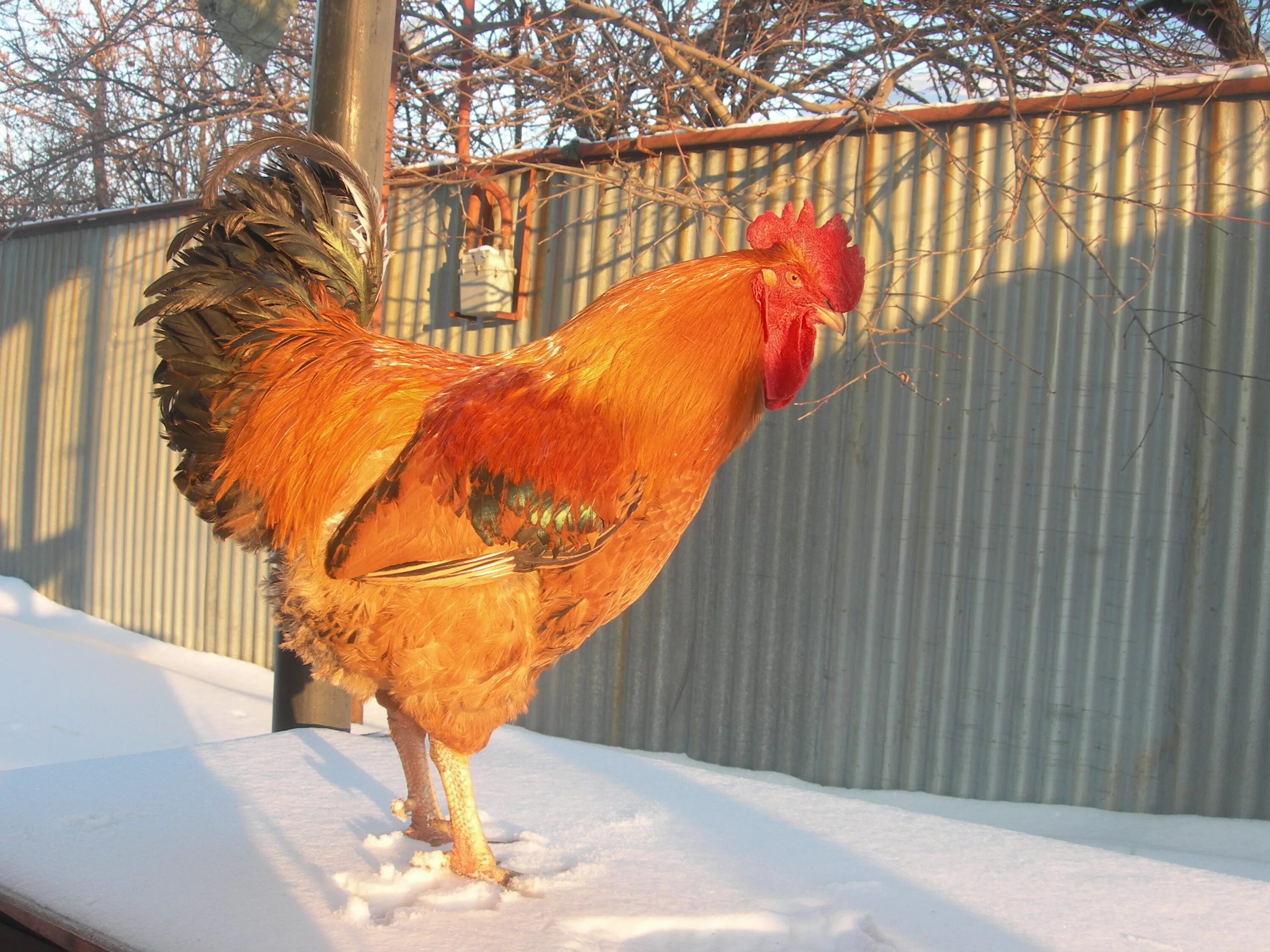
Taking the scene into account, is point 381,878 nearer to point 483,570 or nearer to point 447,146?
point 483,570

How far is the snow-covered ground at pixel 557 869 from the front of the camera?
1.80m

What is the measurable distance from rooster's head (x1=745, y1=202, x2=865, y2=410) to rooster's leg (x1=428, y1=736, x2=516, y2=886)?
3.76 ft

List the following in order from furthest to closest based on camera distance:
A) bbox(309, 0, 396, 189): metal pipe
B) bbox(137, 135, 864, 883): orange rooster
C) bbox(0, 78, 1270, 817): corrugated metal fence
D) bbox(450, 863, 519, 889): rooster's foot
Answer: bbox(0, 78, 1270, 817): corrugated metal fence < bbox(309, 0, 396, 189): metal pipe < bbox(450, 863, 519, 889): rooster's foot < bbox(137, 135, 864, 883): orange rooster

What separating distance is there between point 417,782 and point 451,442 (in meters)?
0.97

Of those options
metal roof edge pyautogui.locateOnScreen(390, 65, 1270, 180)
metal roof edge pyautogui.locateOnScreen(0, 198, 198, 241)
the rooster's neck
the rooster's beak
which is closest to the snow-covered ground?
the rooster's neck

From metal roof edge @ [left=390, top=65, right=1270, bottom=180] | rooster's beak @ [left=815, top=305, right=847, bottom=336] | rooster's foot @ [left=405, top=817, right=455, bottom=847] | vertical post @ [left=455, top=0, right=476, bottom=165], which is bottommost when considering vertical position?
rooster's foot @ [left=405, top=817, right=455, bottom=847]

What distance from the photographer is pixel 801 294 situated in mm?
2088

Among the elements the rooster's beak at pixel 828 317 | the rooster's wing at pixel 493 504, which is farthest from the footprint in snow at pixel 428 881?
the rooster's beak at pixel 828 317

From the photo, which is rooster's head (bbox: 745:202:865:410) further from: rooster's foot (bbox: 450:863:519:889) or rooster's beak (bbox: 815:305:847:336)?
rooster's foot (bbox: 450:863:519:889)

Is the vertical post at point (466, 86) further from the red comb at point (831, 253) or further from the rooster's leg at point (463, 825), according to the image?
the rooster's leg at point (463, 825)

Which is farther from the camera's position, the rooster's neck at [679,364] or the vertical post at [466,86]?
the vertical post at [466,86]

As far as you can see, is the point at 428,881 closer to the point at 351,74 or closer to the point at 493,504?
the point at 493,504

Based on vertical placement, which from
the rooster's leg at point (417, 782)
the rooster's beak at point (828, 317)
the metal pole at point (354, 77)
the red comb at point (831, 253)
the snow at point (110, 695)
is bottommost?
the snow at point (110, 695)

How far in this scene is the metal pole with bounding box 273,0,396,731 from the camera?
120 inches
